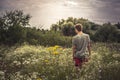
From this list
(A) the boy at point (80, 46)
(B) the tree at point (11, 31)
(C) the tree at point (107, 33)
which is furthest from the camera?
(C) the tree at point (107, 33)

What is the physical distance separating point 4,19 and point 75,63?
857 inches

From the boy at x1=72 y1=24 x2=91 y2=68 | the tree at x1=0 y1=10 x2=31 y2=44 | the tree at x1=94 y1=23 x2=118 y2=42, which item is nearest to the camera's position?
the boy at x1=72 y1=24 x2=91 y2=68

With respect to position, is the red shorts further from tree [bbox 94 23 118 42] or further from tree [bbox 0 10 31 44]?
tree [bbox 94 23 118 42]

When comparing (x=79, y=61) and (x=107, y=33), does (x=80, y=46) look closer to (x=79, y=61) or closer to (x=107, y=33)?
(x=79, y=61)

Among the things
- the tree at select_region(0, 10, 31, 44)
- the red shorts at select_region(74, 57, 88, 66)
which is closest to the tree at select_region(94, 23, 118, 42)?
the tree at select_region(0, 10, 31, 44)

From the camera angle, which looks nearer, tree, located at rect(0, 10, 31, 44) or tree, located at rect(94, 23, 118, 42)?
tree, located at rect(0, 10, 31, 44)

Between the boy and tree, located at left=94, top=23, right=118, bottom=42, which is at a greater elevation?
the boy

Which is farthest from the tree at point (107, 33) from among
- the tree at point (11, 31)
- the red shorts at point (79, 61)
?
the red shorts at point (79, 61)

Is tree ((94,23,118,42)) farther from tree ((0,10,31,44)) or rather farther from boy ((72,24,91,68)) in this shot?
boy ((72,24,91,68))

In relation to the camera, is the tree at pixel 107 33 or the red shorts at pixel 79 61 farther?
the tree at pixel 107 33

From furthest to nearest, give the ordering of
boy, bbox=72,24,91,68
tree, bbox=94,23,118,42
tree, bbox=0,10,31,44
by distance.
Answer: tree, bbox=94,23,118,42 < tree, bbox=0,10,31,44 < boy, bbox=72,24,91,68

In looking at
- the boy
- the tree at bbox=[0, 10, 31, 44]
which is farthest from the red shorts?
the tree at bbox=[0, 10, 31, 44]

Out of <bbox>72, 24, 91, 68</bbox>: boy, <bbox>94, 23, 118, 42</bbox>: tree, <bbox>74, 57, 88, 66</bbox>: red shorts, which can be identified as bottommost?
<bbox>94, 23, 118, 42</bbox>: tree

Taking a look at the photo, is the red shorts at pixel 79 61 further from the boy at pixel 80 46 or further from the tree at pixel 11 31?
the tree at pixel 11 31
